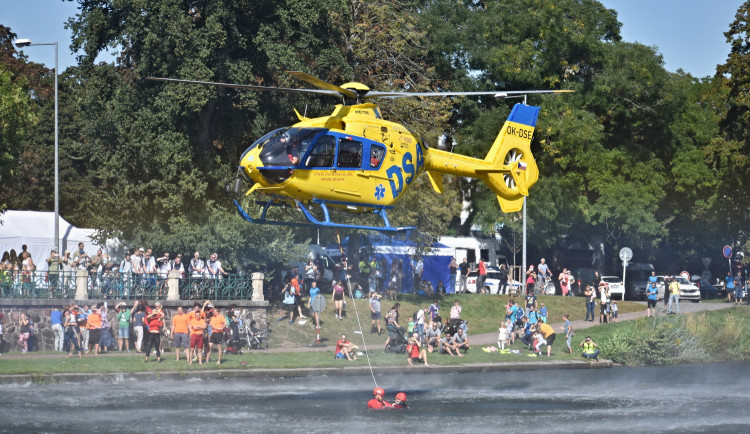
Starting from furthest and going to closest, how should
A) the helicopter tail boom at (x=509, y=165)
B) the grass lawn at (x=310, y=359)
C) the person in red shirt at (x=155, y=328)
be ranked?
the person in red shirt at (x=155, y=328)
the grass lawn at (x=310, y=359)
the helicopter tail boom at (x=509, y=165)

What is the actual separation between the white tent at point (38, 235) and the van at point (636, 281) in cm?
3285

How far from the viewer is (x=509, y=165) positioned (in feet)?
98.8

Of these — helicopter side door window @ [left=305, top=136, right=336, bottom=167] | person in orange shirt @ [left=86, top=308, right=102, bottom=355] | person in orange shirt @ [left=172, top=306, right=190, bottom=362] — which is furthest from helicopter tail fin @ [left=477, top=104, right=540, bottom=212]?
person in orange shirt @ [left=86, top=308, right=102, bottom=355]

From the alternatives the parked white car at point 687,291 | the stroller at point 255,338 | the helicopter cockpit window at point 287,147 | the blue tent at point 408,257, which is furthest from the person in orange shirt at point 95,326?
the parked white car at point 687,291

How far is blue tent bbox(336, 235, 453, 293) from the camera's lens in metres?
51.0

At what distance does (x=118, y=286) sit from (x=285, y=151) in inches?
660

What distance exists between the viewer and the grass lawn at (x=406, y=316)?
42.2m

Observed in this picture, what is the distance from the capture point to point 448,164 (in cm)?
2839

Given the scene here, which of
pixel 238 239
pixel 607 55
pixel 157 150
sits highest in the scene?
pixel 607 55

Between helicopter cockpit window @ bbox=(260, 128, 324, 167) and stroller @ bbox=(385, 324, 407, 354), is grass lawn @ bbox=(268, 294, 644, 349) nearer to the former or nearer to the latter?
stroller @ bbox=(385, 324, 407, 354)

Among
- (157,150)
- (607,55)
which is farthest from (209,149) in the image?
(607,55)

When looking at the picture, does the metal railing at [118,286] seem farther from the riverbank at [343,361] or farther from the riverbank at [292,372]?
the riverbank at [292,372]

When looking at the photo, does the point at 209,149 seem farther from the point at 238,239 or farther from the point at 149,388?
the point at 149,388

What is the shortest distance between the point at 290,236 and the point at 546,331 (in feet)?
39.3
